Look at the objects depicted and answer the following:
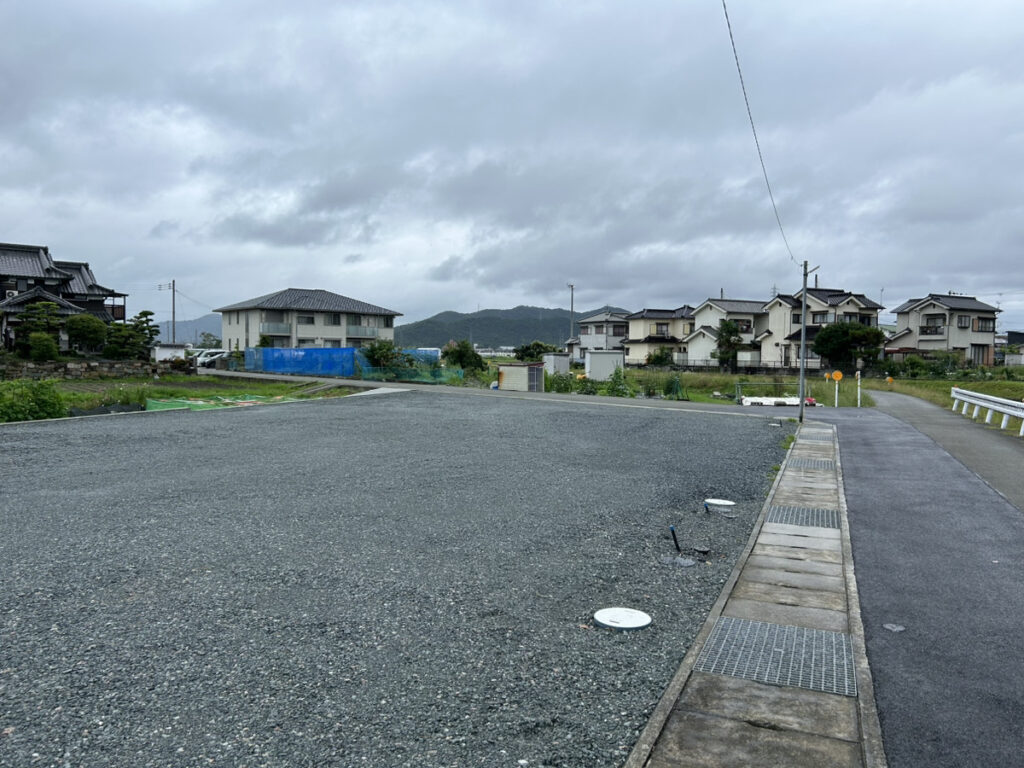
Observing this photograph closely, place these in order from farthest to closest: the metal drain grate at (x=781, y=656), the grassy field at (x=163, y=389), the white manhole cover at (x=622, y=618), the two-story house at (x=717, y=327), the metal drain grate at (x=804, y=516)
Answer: the two-story house at (x=717, y=327) → the grassy field at (x=163, y=389) → the metal drain grate at (x=804, y=516) → the white manhole cover at (x=622, y=618) → the metal drain grate at (x=781, y=656)

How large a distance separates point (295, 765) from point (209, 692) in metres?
0.95

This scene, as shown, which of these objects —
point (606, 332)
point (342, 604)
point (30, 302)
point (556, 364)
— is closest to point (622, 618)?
point (342, 604)

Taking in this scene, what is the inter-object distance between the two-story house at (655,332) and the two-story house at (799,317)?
947cm

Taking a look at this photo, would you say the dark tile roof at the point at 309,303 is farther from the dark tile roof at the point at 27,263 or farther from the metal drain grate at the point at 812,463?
the metal drain grate at the point at 812,463

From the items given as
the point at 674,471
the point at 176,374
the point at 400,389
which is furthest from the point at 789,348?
the point at 674,471

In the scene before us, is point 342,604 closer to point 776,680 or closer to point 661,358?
point 776,680

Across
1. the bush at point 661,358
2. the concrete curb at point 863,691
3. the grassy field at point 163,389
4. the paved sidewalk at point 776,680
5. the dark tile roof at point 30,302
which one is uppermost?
the dark tile roof at point 30,302

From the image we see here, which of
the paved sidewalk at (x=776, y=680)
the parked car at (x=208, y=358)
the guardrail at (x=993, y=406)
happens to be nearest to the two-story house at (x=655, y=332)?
the parked car at (x=208, y=358)

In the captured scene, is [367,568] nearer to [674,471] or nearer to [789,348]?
[674,471]

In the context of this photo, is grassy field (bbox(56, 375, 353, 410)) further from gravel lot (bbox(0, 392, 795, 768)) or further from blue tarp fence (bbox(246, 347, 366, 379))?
gravel lot (bbox(0, 392, 795, 768))

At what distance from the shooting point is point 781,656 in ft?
14.7

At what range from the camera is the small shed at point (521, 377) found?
32.7 metres

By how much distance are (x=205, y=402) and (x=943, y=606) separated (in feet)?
71.6

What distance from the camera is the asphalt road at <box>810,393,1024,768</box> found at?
3.58m
